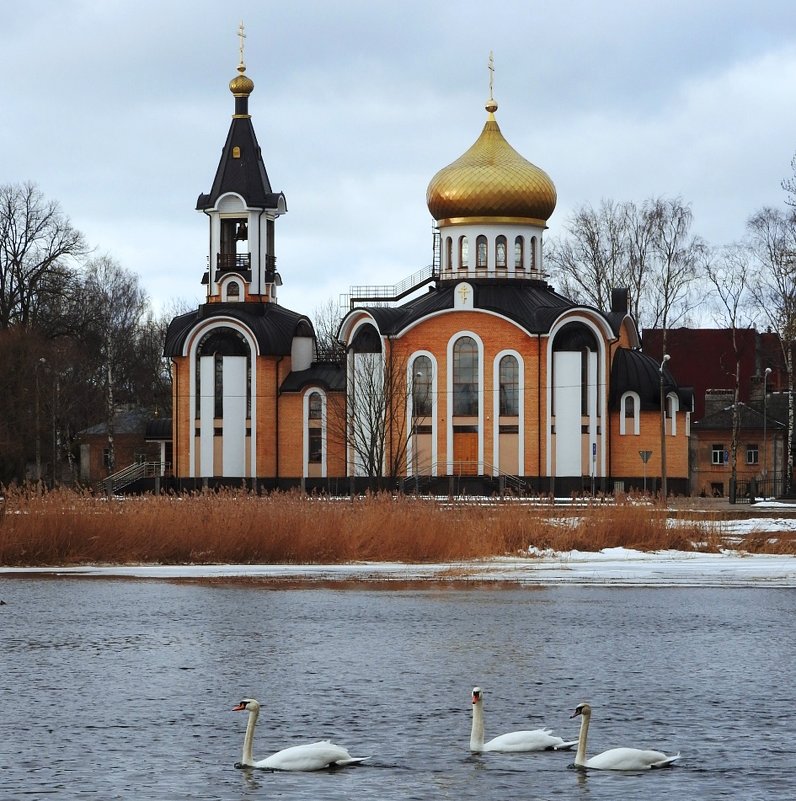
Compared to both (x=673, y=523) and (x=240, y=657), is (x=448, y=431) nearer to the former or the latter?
(x=673, y=523)

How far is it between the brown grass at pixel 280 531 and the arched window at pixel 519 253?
124 ft

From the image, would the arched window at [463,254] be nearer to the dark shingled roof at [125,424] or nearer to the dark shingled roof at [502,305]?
the dark shingled roof at [502,305]

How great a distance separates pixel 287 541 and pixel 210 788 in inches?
728

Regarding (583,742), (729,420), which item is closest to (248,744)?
(583,742)

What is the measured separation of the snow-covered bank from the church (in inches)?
1298

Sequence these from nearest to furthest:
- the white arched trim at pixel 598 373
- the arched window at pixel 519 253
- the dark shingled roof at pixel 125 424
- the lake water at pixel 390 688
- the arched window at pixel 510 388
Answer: the lake water at pixel 390 688 → the white arched trim at pixel 598 373 → the arched window at pixel 510 388 → the arched window at pixel 519 253 → the dark shingled roof at pixel 125 424

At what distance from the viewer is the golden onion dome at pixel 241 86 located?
73500 millimetres

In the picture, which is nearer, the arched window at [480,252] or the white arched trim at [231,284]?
the arched window at [480,252]

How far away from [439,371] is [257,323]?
8.41 m

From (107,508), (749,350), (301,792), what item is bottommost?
(301,792)

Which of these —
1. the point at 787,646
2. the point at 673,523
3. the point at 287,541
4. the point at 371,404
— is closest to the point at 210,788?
the point at 787,646

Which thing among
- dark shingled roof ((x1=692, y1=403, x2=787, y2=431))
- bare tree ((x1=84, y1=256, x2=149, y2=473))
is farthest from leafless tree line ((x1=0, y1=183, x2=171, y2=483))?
dark shingled roof ((x1=692, y1=403, x2=787, y2=431))

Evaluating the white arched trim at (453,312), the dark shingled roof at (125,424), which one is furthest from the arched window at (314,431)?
the dark shingled roof at (125,424)

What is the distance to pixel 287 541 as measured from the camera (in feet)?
102
